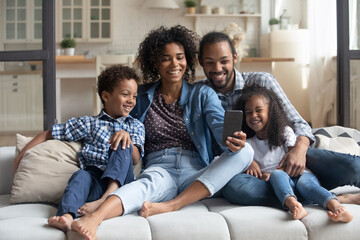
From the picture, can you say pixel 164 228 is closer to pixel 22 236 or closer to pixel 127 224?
pixel 127 224

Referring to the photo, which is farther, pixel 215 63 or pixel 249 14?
pixel 249 14

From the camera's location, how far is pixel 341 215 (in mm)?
1645

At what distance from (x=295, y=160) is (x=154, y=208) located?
25.1 inches

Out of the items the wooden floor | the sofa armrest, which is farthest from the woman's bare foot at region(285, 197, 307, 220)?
the wooden floor

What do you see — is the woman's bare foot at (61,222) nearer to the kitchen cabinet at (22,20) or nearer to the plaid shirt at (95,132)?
the plaid shirt at (95,132)

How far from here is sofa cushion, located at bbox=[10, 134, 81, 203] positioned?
1.90 meters

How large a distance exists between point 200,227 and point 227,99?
0.84 metres

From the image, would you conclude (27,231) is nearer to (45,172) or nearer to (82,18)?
(45,172)

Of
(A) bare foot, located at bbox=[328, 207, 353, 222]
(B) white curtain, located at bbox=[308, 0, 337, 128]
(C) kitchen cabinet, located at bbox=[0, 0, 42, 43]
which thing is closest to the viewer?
(A) bare foot, located at bbox=[328, 207, 353, 222]

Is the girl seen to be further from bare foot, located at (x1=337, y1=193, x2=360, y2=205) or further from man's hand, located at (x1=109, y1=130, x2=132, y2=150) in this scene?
man's hand, located at (x1=109, y1=130, x2=132, y2=150)

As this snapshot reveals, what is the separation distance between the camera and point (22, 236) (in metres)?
1.53

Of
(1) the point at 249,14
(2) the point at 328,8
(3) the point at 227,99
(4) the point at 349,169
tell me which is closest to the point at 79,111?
(1) the point at 249,14

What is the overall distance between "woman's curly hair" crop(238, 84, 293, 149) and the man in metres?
0.07

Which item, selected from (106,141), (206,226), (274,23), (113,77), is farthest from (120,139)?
(274,23)
